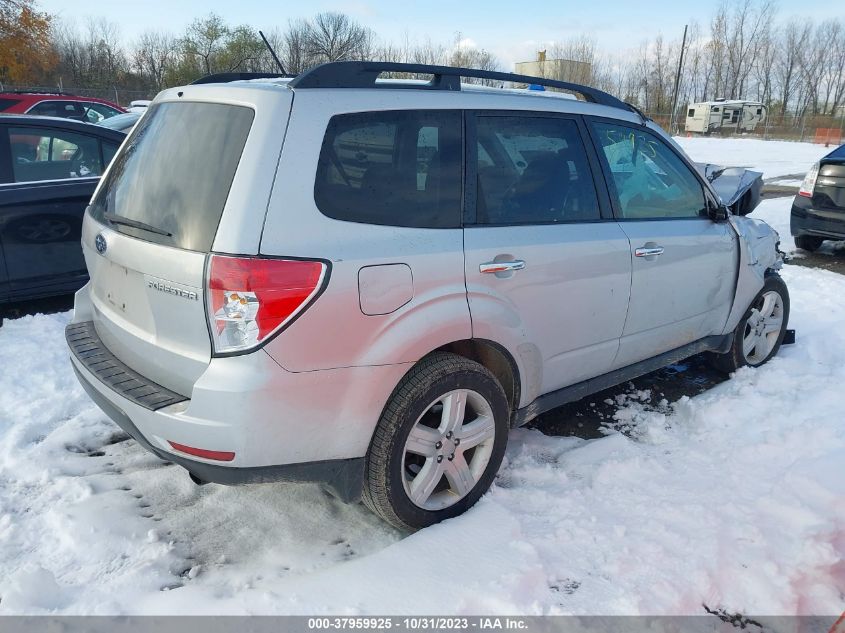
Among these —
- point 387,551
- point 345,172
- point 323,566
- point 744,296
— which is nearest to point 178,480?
point 323,566

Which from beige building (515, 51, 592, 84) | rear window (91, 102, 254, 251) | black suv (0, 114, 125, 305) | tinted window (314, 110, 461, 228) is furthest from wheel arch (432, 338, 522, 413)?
beige building (515, 51, 592, 84)

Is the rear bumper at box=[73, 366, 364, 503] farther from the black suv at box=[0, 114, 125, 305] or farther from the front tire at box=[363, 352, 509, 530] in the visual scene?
the black suv at box=[0, 114, 125, 305]

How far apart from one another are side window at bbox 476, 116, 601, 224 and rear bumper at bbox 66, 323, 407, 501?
966mm

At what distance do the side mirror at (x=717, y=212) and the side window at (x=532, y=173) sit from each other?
3.55 ft

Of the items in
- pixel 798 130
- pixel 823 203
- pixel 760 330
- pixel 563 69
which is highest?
pixel 563 69

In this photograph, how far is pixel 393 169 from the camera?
2615mm

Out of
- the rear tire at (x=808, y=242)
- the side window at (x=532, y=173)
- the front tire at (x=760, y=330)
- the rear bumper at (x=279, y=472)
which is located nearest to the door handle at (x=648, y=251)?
the side window at (x=532, y=173)

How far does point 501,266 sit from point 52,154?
4400 millimetres

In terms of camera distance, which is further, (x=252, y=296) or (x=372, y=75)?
(x=372, y=75)

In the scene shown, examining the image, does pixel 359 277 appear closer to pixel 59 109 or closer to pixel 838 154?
pixel 838 154

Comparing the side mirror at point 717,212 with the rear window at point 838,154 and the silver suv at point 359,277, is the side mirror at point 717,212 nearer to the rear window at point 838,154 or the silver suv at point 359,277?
the silver suv at point 359,277

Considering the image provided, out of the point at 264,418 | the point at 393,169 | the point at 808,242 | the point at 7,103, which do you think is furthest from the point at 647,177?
the point at 7,103

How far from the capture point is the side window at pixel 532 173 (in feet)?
9.59

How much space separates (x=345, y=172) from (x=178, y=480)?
1.75m
